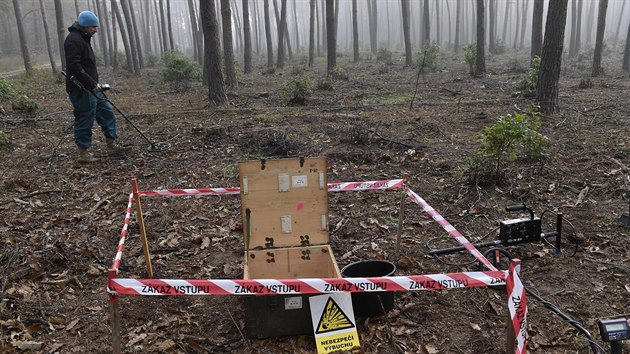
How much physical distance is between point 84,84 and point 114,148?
1345 millimetres

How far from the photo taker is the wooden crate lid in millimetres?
4012

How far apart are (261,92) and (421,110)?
587 cm

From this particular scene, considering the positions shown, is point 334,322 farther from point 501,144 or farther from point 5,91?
point 5,91

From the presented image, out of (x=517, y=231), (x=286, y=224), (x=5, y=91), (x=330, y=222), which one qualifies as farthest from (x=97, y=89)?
(x=5, y=91)

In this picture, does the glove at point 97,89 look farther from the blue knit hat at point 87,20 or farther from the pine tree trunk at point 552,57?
the pine tree trunk at point 552,57

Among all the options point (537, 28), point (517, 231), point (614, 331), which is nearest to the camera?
point (614, 331)

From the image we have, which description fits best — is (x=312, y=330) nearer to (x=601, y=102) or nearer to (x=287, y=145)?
(x=287, y=145)

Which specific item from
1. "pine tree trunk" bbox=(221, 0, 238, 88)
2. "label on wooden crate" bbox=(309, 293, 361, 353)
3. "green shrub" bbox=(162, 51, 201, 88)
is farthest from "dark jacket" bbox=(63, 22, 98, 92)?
"green shrub" bbox=(162, 51, 201, 88)

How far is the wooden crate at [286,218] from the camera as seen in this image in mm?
4016

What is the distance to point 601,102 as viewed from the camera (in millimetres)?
11273

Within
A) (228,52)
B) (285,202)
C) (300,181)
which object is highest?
(228,52)

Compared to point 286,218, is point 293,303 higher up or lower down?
lower down

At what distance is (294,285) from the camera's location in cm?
288

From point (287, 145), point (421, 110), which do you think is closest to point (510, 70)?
point (421, 110)
